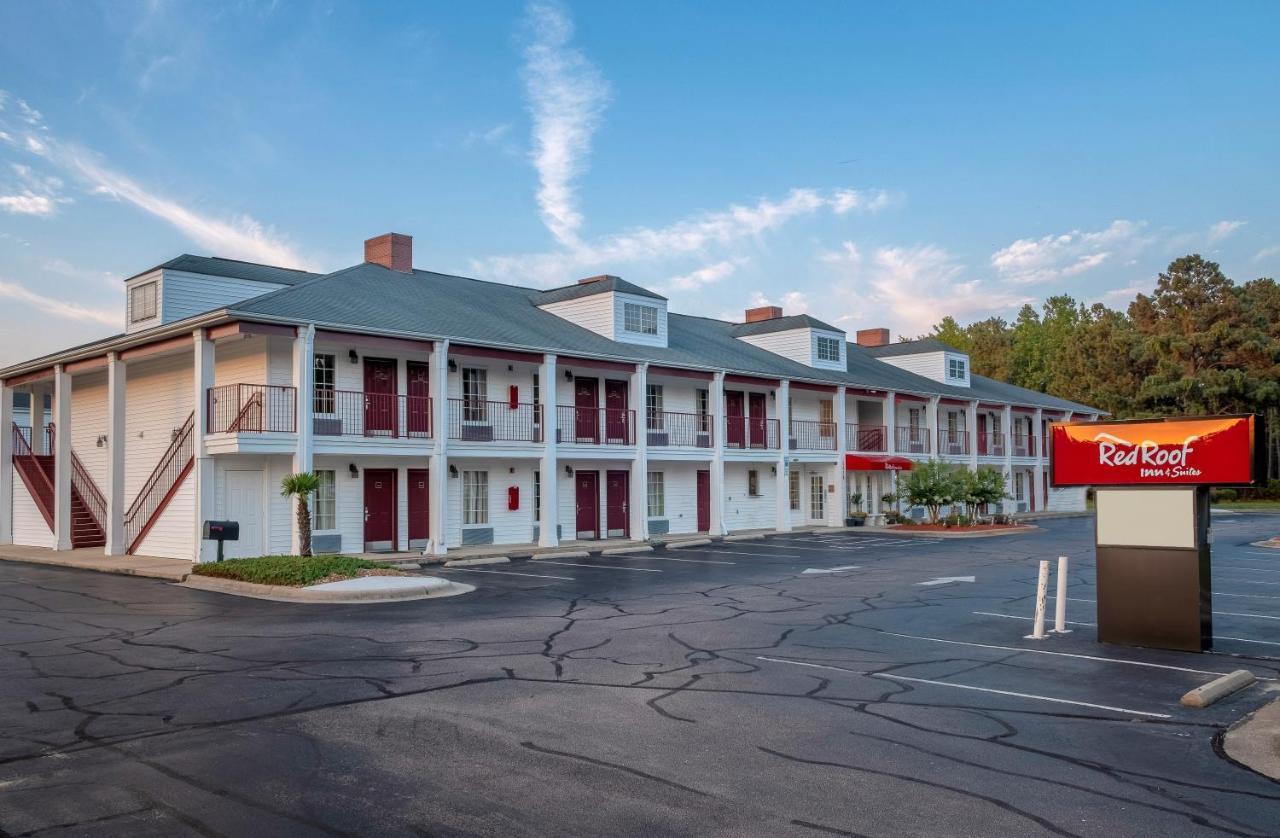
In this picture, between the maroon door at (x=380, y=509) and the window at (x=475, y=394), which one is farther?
the window at (x=475, y=394)

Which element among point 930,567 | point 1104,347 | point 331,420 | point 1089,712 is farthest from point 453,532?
point 1104,347

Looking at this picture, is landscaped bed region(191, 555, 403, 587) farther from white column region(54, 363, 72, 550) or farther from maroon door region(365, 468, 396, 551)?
white column region(54, 363, 72, 550)

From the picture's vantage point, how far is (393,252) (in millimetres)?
31859

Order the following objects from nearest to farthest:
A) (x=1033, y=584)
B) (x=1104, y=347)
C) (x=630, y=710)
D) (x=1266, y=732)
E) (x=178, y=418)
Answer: (x=1266, y=732) < (x=630, y=710) < (x=1033, y=584) < (x=178, y=418) < (x=1104, y=347)

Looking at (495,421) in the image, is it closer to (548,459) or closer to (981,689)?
(548,459)

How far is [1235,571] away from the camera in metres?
21.1

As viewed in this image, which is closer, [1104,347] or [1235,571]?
[1235,571]

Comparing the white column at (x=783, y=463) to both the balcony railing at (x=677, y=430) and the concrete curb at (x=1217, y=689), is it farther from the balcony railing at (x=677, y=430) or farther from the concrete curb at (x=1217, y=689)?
the concrete curb at (x=1217, y=689)

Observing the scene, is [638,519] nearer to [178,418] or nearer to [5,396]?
[178,418]

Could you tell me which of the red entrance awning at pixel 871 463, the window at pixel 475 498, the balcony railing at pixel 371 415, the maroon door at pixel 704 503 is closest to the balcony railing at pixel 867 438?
the red entrance awning at pixel 871 463

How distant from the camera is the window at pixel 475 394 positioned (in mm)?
28094

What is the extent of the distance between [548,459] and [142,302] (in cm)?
1178

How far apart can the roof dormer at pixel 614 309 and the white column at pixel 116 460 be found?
43.9ft

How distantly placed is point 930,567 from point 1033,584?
3689 mm
